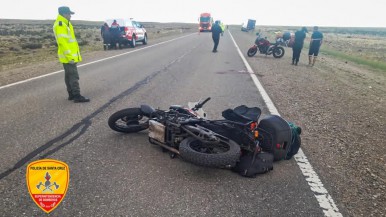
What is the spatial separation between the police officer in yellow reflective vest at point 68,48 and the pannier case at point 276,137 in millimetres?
4432

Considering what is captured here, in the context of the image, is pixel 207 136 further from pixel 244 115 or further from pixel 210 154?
pixel 244 115

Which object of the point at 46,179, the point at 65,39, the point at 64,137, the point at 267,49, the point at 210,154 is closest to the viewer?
the point at 46,179

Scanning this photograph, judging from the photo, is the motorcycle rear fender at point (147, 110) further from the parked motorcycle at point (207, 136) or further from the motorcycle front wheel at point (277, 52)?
the motorcycle front wheel at point (277, 52)

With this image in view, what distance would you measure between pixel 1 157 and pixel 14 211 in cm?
144

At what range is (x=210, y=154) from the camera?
3.60 metres

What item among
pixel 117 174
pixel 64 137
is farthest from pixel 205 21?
pixel 117 174

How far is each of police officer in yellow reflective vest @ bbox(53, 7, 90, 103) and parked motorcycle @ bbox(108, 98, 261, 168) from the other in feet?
10.6

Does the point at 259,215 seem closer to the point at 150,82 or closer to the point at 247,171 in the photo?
the point at 247,171

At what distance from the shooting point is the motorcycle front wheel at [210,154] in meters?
3.56

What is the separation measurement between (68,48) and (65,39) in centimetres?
20

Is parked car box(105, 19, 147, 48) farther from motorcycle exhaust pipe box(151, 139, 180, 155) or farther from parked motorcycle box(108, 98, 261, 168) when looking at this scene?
motorcycle exhaust pipe box(151, 139, 180, 155)

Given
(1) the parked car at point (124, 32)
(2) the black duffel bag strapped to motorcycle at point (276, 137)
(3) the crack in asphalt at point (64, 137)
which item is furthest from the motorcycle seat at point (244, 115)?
(1) the parked car at point (124, 32)

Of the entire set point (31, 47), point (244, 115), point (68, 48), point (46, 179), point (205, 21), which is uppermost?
point (68, 48)

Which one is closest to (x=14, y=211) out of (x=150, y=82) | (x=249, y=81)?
(x=150, y=82)
